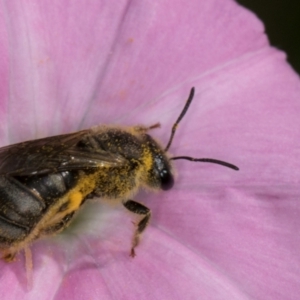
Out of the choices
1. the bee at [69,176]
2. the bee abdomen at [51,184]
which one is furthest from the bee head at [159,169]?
the bee abdomen at [51,184]

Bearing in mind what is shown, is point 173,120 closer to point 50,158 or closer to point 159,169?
point 159,169

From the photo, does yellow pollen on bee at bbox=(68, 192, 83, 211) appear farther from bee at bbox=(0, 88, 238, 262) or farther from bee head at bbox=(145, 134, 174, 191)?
bee head at bbox=(145, 134, 174, 191)

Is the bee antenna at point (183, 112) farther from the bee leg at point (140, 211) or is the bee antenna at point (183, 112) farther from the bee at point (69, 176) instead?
the bee leg at point (140, 211)

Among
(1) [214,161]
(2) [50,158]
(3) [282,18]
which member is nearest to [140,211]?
(1) [214,161]

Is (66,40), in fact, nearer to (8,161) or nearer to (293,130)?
(8,161)

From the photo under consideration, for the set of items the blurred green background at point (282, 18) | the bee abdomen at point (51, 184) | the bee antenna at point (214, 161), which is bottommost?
the blurred green background at point (282, 18)

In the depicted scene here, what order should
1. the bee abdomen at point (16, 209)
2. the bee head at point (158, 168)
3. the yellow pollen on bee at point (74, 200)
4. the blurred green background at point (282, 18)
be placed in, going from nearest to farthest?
the bee abdomen at point (16, 209), the yellow pollen on bee at point (74, 200), the bee head at point (158, 168), the blurred green background at point (282, 18)

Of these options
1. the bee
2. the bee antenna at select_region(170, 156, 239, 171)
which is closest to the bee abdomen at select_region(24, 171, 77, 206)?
the bee
